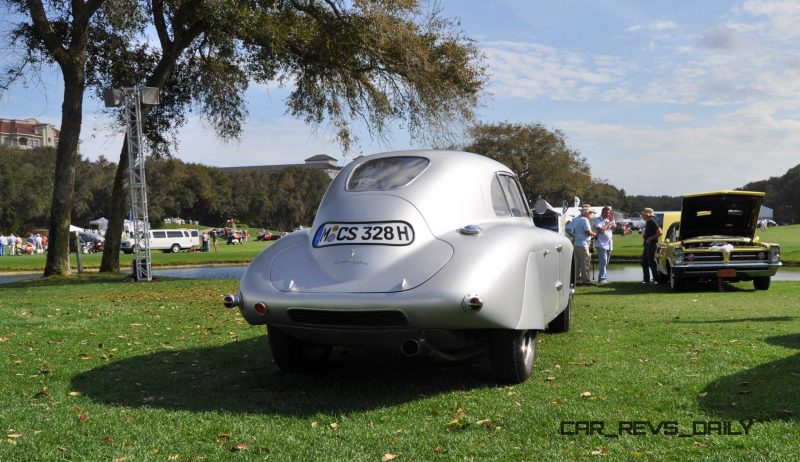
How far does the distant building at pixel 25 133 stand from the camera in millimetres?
153625

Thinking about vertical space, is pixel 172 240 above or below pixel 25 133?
below

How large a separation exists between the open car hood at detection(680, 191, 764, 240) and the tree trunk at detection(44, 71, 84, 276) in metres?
15.4

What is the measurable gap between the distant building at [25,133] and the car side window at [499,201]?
163 m

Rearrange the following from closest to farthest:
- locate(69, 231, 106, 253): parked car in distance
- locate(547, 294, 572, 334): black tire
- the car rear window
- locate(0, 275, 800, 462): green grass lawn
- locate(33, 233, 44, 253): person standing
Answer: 1. locate(0, 275, 800, 462): green grass lawn
2. the car rear window
3. locate(547, 294, 572, 334): black tire
4. locate(69, 231, 106, 253): parked car in distance
5. locate(33, 233, 44, 253): person standing

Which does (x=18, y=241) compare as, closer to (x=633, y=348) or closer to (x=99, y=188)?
(x=99, y=188)

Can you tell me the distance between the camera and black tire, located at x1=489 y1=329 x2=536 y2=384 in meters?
4.96

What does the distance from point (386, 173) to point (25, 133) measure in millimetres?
177850

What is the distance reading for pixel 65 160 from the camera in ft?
61.0

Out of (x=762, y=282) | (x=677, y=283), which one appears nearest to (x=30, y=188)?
(x=677, y=283)

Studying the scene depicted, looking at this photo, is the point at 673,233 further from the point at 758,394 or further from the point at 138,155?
the point at 138,155

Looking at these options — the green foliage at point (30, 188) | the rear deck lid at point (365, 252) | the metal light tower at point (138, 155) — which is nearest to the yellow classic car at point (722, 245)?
the rear deck lid at point (365, 252)

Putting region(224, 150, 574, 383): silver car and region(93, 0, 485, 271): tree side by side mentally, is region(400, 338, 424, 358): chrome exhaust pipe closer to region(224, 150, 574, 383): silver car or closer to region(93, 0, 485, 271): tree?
region(224, 150, 574, 383): silver car

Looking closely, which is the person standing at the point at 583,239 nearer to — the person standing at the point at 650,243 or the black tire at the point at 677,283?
the person standing at the point at 650,243

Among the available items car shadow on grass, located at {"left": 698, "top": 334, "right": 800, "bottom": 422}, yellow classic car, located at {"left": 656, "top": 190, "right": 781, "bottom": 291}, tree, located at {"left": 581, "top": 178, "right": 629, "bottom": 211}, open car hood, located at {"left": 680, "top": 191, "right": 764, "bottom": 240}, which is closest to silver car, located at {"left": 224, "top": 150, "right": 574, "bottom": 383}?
car shadow on grass, located at {"left": 698, "top": 334, "right": 800, "bottom": 422}
